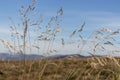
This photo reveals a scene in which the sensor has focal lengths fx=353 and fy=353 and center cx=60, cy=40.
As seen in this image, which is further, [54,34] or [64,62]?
[64,62]

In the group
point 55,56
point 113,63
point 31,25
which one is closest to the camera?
point 113,63

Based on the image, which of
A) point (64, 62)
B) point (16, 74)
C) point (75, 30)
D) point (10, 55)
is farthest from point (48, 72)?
point (75, 30)

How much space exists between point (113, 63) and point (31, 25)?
1516 mm

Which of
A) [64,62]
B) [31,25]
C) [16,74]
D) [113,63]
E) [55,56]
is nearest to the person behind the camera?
[113,63]

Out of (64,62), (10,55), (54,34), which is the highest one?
(54,34)

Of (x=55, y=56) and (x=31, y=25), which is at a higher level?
(x=31, y=25)

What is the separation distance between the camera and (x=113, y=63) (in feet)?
18.2

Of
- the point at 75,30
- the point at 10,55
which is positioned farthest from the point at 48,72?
the point at 75,30

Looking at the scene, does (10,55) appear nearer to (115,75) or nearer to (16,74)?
(115,75)

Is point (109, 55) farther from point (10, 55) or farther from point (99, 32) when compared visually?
point (10, 55)

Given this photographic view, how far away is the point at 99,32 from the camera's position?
5.87 meters

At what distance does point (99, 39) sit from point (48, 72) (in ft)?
19.9

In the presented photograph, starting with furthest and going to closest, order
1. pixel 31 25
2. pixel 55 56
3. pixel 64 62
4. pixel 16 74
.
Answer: pixel 64 62 < pixel 16 74 < pixel 55 56 < pixel 31 25

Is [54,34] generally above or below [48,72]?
above
